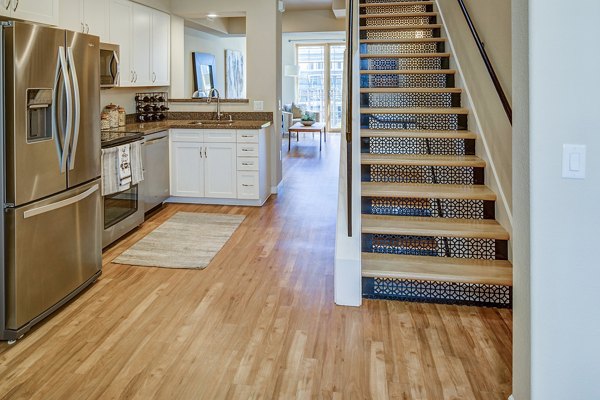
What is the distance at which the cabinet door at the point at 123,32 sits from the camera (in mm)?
4656

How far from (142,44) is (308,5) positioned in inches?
195

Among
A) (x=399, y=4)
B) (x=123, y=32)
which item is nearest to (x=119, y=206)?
(x=123, y=32)

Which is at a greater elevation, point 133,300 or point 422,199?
point 422,199

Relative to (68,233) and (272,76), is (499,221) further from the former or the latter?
(272,76)

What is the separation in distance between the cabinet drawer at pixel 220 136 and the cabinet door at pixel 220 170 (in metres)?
0.05

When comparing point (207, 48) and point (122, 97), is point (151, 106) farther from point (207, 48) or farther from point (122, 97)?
point (207, 48)

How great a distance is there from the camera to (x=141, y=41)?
5.26m

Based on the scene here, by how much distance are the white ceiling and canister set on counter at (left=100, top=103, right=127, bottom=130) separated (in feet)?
15.9

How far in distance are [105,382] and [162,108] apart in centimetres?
461

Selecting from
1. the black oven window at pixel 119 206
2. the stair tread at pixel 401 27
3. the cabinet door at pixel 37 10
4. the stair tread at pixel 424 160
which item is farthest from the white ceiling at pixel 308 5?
the stair tread at pixel 424 160

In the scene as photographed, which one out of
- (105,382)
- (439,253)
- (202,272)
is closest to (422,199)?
(439,253)
